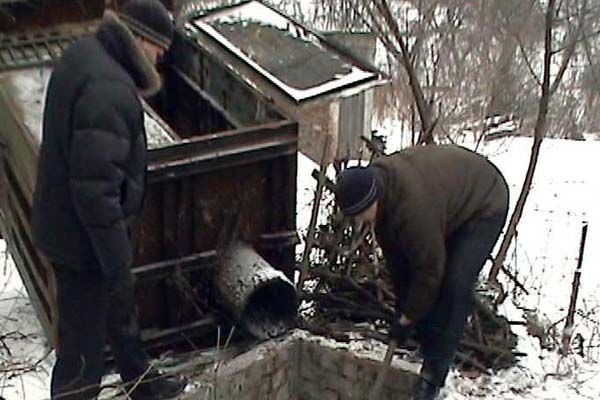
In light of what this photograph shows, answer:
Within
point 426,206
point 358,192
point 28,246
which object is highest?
point 358,192

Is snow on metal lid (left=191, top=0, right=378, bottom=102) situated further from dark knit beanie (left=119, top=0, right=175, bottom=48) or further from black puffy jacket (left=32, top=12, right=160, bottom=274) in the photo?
black puffy jacket (left=32, top=12, right=160, bottom=274)

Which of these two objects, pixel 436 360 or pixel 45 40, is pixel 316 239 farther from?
pixel 45 40

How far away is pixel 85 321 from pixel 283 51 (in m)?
2.31

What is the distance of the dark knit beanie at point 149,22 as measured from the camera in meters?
3.90

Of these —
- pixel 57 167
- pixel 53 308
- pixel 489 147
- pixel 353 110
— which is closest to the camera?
pixel 57 167

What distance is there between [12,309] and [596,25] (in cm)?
436

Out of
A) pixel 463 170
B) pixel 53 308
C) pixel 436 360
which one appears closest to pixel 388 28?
pixel 463 170

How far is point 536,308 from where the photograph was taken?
595cm

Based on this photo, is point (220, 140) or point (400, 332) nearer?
point (400, 332)

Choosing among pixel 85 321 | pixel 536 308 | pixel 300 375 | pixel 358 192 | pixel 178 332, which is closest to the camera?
pixel 358 192

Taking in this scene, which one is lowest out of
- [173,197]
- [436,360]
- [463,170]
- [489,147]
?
[489,147]

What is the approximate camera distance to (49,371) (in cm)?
482

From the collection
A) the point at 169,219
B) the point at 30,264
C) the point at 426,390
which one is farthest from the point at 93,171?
the point at 426,390

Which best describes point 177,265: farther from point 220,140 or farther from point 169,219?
point 220,140
